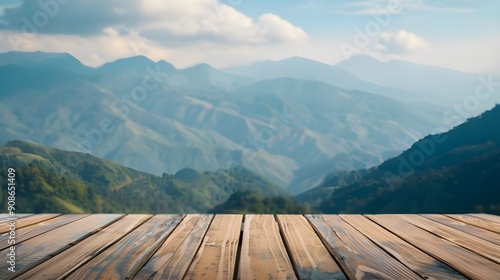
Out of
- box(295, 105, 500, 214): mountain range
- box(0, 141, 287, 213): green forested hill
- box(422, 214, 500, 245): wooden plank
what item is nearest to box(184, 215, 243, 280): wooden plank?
box(422, 214, 500, 245): wooden plank

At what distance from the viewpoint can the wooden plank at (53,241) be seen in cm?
183

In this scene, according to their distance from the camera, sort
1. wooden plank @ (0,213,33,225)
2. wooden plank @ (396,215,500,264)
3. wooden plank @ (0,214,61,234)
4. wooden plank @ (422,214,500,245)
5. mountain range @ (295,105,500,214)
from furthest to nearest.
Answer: mountain range @ (295,105,500,214) < wooden plank @ (0,213,33,225) < wooden plank @ (0,214,61,234) < wooden plank @ (422,214,500,245) < wooden plank @ (396,215,500,264)

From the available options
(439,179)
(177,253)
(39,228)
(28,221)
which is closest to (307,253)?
(177,253)

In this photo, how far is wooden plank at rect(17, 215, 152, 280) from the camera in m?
1.64

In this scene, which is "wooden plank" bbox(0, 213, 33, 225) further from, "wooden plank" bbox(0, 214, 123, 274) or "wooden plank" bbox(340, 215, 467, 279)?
"wooden plank" bbox(340, 215, 467, 279)

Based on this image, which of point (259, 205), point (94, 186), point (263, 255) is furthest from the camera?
point (94, 186)

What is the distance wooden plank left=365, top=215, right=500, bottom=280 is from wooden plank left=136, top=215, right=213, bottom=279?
3.26 ft

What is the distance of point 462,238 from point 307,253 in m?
0.94

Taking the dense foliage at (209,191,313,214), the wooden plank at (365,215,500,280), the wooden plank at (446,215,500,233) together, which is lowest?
the dense foliage at (209,191,313,214)

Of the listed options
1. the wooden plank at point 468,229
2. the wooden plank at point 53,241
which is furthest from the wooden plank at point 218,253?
the wooden plank at point 468,229

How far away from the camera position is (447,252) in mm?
2033

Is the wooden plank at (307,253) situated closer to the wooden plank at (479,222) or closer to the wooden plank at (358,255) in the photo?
the wooden plank at (358,255)

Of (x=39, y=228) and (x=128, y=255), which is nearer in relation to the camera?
(x=128, y=255)

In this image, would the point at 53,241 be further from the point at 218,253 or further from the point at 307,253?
the point at 307,253
